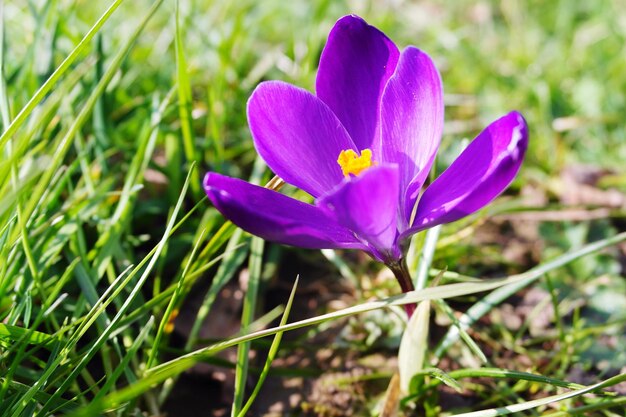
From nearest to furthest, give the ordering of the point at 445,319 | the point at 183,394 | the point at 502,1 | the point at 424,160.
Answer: the point at 424,160 → the point at 183,394 → the point at 445,319 → the point at 502,1

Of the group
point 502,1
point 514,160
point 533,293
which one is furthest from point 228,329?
point 502,1

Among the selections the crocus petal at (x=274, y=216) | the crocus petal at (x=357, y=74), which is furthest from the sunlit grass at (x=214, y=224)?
the crocus petal at (x=357, y=74)

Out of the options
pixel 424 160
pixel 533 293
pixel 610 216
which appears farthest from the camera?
pixel 610 216

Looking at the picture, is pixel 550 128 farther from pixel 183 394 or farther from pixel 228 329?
pixel 183 394

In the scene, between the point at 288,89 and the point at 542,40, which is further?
the point at 542,40

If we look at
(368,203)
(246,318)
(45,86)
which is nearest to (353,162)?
(368,203)

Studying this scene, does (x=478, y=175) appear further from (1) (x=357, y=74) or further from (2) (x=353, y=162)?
(1) (x=357, y=74)

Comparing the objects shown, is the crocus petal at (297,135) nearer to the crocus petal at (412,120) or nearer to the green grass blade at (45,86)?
the crocus petal at (412,120)
